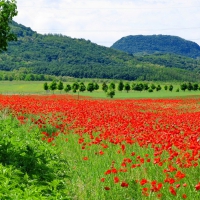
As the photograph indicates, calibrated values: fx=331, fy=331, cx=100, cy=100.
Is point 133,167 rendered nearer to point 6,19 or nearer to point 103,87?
point 6,19

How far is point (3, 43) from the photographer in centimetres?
1975

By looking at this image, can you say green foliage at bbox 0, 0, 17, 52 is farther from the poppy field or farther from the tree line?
the tree line

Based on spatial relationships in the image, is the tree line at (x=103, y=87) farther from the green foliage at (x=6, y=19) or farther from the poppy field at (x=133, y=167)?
the poppy field at (x=133, y=167)

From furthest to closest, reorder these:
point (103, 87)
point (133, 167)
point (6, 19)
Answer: point (103, 87) → point (6, 19) → point (133, 167)

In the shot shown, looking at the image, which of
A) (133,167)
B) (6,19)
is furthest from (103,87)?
(133,167)

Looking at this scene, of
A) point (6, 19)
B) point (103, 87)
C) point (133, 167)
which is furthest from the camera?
point (103, 87)

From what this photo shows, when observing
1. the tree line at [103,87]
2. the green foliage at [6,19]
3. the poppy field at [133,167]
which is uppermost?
the green foliage at [6,19]

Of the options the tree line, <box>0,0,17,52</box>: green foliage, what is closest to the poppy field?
<box>0,0,17,52</box>: green foliage

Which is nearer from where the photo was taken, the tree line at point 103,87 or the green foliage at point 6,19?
the green foliage at point 6,19

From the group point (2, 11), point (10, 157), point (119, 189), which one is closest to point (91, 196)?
point (119, 189)

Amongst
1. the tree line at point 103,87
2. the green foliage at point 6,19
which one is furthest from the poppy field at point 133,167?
the tree line at point 103,87

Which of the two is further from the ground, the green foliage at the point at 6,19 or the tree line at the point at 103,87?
the green foliage at the point at 6,19

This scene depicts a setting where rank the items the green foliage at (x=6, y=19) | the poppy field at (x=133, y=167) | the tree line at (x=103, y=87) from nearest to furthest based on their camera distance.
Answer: the poppy field at (x=133, y=167)
the green foliage at (x=6, y=19)
the tree line at (x=103, y=87)

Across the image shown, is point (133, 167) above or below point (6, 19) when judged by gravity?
below
